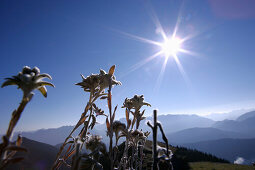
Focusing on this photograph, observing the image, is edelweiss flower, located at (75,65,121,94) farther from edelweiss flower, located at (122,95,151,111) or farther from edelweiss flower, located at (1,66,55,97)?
edelweiss flower, located at (1,66,55,97)

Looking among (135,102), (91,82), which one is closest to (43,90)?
(91,82)

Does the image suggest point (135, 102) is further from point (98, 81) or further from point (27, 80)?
point (27, 80)

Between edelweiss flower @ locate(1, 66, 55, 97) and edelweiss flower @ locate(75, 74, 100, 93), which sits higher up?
edelweiss flower @ locate(75, 74, 100, 93)

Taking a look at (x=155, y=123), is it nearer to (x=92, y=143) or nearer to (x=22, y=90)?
(x=92, y=143)

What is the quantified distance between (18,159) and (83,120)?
77 centimetres

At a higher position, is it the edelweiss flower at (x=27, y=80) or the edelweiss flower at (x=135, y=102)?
the edelweiss flower at (x=135, y=102)

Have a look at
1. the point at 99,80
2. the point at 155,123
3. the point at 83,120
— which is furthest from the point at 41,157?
the point at 155,123

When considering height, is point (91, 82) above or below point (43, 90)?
above

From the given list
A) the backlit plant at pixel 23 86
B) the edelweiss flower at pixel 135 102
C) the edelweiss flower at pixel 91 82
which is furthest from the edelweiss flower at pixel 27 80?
the edelweiss flower at pixel 135 102

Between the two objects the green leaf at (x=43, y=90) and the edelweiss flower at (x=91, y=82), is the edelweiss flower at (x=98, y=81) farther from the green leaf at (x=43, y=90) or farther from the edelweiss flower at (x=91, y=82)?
the green leaf at (x=43, y=90)

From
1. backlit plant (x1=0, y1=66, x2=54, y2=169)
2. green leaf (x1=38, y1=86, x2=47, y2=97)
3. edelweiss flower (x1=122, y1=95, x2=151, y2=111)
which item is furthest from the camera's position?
edelweiss flower (x1=122, y1=95, x2=151, y2=111)

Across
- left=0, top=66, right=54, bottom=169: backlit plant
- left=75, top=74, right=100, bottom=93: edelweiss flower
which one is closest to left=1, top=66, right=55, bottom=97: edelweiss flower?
left=0, top=66, right=54, bottom=169: backlit plant

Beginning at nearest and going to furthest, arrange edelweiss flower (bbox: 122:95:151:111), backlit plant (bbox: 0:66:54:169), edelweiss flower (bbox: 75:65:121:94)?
backlit plant (bbox: 0:66:54:169), edelweiss flower (bbox: 75:65:121:94), edelweiss flower (bbox: 122:95:151:111)

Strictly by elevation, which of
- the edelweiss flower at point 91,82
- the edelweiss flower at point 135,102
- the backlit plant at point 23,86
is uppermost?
the edelweiss flower at point 91,82
